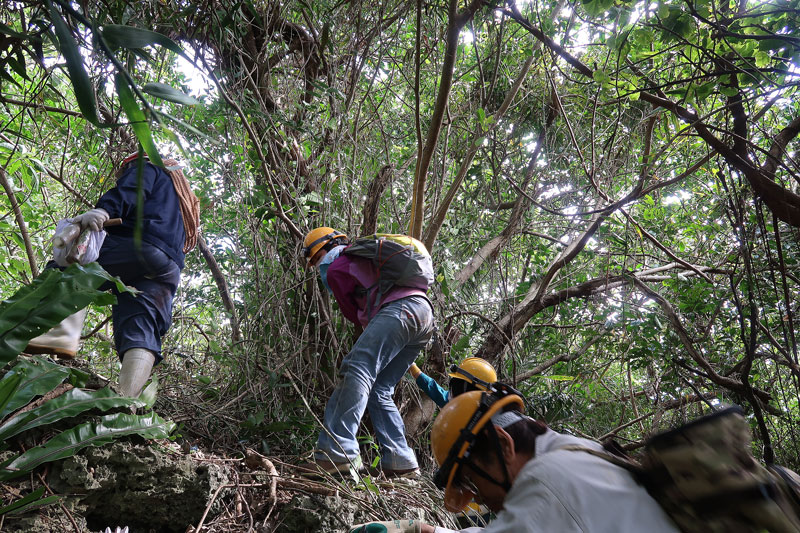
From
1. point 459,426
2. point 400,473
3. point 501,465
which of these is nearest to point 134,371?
point 400,473

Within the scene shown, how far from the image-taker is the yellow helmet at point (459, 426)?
1602 mm

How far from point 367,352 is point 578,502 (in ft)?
5.64

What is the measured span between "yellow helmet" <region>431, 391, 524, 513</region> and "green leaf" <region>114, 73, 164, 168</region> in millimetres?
1137

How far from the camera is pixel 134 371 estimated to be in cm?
262

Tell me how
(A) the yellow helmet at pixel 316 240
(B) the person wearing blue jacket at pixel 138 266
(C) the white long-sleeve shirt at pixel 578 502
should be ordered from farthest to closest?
(A) the yellow helmet at pixel 316 240
(B) the person wearing blue jacket at pixel 138 266
(C) the white long-sleeve shirt at pixel 578 502

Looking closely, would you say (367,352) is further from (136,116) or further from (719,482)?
(136,116)

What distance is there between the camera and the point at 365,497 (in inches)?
92.1

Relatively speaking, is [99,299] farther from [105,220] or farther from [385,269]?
[385,269]

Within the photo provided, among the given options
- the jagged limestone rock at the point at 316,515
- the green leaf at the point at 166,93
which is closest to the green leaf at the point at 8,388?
the jagged limestone rock at the point at 316,515

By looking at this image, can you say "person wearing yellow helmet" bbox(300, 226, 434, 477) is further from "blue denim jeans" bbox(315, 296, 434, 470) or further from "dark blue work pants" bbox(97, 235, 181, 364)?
"dark blue work pants" bbox(97, 235, 181, 364)

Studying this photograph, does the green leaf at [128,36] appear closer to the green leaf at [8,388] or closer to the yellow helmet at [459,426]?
the yellow helmet at [459,426]

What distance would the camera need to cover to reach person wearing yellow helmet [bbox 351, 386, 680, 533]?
1.21 metres

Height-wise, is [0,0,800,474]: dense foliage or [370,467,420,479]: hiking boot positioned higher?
[0,0,800,474]: dense foliage

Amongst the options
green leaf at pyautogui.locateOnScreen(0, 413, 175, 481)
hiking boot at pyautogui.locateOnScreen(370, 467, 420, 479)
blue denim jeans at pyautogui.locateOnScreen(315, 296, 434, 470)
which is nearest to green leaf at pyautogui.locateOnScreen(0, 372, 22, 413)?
green leaf at pyautogui.locateOnScreen(0, 413, 175, 481)
